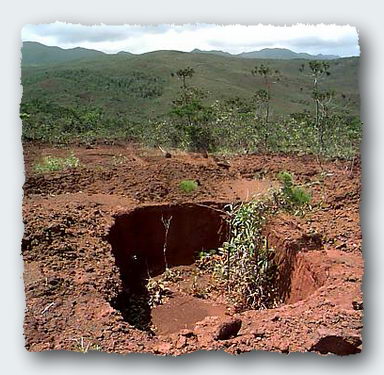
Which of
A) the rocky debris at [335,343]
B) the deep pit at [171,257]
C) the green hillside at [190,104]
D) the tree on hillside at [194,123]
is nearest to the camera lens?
the rocky debris at [335,343]

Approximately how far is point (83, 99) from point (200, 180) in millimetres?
16754

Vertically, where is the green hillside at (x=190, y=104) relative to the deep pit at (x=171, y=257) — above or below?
above

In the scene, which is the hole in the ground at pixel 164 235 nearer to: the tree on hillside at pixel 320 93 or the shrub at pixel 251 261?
the shrub at pixel 251 261

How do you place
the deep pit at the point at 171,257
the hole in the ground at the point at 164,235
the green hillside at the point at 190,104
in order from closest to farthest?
the deep pit at the point at 171,257
the hole in the ground at the point at 164,235
the green hillside at the point at 190,104

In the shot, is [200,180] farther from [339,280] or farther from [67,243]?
[339,280]

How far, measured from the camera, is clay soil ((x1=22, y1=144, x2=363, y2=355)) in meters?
2.92


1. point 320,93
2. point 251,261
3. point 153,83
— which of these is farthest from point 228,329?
point 153,83

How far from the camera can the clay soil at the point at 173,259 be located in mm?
2918

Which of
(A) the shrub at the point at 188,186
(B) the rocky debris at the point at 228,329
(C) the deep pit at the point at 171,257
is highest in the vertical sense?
(A) the shrub at the point at 188,186

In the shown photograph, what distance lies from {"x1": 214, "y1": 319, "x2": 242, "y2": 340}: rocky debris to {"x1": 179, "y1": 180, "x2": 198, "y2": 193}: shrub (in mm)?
3093

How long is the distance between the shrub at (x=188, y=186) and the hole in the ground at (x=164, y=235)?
0.36 meters

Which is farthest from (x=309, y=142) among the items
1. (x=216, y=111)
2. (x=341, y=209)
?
(x=341, y=209)

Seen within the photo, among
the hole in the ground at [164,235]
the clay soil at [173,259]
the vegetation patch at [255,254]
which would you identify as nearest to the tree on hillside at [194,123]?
the clay soil at [173,259]

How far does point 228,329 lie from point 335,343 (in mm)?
743
